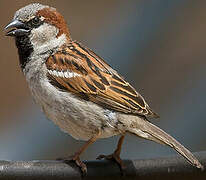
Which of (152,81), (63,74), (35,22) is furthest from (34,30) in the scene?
(152,81)

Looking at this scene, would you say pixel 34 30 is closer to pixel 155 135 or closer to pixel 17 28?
pixel 17 28

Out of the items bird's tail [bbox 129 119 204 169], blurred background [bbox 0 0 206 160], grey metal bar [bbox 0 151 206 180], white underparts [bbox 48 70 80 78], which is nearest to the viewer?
grey metal bar [bbox 0 151 206 180]

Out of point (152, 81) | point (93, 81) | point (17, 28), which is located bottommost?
point (152, 81)

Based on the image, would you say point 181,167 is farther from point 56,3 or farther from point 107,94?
point 56,3

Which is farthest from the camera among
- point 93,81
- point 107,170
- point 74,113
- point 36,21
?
point 36,21

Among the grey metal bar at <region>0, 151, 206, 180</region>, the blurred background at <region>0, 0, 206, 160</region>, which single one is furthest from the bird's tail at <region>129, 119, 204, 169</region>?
the blurred background at <region>0, 0, 206, 160</region>

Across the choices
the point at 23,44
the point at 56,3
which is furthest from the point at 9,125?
the point at 23,44

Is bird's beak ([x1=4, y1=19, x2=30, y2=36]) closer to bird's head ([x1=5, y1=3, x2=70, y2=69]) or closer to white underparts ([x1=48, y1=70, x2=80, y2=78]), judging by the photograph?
bird's head ([x1=5, y1=3, x2=70, y2=69])
